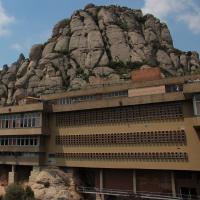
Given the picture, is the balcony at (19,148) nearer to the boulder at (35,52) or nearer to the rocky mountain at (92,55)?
the rocky mountain at (92,55)

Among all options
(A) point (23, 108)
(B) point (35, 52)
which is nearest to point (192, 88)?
(A) point (23, 108)

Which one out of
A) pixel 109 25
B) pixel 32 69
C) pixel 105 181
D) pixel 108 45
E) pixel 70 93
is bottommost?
pixel 105 181

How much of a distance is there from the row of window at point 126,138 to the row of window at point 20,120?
5.15 m

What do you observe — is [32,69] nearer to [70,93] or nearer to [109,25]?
[109,25]

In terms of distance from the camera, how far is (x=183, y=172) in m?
41.6

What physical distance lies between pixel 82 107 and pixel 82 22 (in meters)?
63.2

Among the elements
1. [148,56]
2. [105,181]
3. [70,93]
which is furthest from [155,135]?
[148,56]

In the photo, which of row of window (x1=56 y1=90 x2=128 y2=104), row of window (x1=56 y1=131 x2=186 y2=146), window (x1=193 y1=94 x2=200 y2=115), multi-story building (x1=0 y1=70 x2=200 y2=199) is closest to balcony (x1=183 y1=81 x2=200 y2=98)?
multi-story building (x1=0 y1=70 x2=200 y2=199)

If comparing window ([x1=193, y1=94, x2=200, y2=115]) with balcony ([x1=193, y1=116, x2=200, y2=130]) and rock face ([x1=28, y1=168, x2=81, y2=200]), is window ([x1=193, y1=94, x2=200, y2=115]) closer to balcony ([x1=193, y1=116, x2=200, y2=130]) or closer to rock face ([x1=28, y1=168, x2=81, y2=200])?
balcony ([x1=193, y1=116, x2=200, y2=130])

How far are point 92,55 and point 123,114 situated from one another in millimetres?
50785

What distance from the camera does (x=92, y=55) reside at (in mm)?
92500

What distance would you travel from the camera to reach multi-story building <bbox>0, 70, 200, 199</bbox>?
132 feet

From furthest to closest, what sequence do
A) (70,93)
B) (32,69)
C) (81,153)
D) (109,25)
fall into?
(109,25) → (32,69) → (70,93) → (81,153)

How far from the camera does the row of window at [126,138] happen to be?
40344 millimetres
